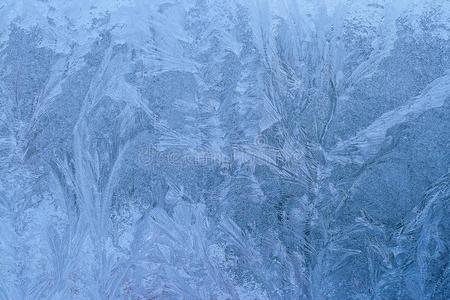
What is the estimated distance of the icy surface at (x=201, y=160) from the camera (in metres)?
0.87

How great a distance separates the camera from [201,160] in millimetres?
888

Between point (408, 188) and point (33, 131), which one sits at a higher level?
point (33, 131)

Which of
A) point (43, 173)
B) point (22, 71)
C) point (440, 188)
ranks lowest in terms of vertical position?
point (440, 188)

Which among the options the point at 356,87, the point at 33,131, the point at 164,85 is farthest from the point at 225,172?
the point at 33,131

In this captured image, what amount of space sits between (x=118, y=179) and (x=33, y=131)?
0.83ft

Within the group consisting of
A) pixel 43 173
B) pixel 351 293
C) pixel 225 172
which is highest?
pixel 43 173

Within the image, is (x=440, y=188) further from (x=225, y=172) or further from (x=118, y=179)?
(x=118, y=179)

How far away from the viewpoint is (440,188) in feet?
2.81

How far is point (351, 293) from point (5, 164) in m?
0.96

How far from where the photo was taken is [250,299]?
0.90m

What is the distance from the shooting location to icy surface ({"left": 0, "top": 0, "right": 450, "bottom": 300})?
871 millimetres

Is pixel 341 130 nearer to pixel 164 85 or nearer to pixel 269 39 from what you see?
pixel 269 39

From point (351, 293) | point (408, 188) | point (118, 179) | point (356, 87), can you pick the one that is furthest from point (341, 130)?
point (118, 179)

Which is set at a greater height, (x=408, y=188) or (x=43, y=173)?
(x=43, y=173)
